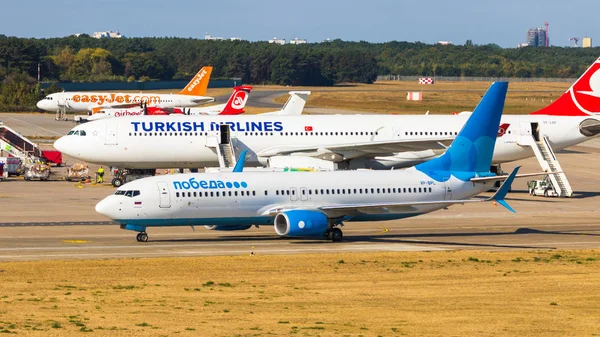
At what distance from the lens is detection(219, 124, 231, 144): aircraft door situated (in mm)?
66938

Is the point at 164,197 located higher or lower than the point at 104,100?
lower

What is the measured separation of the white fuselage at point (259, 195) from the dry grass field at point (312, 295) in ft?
13.4

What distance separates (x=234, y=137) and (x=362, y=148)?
330 inches

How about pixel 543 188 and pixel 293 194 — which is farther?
pixel 543 188

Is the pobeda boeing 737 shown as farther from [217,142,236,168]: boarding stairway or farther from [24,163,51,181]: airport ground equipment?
[24,163,51,181]: airport ground equipment

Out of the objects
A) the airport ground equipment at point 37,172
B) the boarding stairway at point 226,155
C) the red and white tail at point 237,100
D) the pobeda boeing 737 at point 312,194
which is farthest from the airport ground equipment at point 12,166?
the red and white tail at point 237,100

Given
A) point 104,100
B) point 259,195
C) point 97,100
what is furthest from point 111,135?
point 97,100

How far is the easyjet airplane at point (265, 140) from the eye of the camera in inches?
2643

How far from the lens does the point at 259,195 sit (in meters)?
47.3

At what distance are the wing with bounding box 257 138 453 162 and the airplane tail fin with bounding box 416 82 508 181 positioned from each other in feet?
48.0

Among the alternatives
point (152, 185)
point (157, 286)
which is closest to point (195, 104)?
point (152, 185)

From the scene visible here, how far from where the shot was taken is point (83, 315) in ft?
98.2

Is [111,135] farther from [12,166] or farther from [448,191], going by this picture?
[448,191]

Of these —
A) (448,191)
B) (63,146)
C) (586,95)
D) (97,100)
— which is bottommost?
(448,191)
